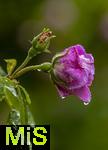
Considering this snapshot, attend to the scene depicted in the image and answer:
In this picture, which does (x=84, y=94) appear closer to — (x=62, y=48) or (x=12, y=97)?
(x=12, y=97)

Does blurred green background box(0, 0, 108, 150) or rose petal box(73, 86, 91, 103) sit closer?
rose petal box(73, 86, 91, 103)

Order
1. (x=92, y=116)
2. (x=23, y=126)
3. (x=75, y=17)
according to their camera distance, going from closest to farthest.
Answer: (x=23, y=126) < (x=92, y=116) < (x=75, y=17)

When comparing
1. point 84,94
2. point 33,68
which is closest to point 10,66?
point 33,68

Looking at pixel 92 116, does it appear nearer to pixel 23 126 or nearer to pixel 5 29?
pixel 5 29

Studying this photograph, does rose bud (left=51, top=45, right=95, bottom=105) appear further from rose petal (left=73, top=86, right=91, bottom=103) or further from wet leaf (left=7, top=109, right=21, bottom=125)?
wet leaf (left=7, top=109, right=21, bottom=125)

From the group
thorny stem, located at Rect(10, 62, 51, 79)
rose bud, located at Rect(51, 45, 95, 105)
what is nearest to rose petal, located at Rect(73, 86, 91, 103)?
rose bud, located at Rect(51, 45, 95, 105)

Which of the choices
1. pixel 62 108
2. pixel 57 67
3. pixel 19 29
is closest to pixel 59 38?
pixel 19 29
